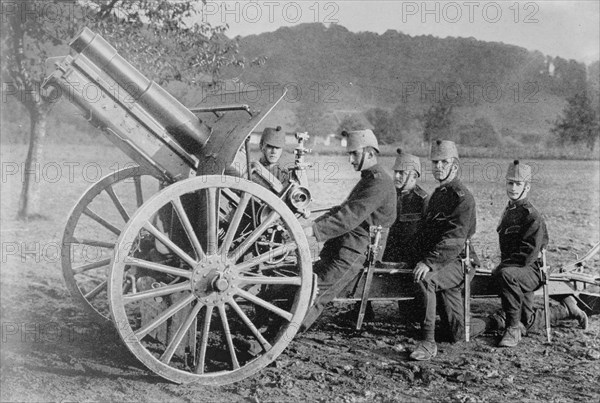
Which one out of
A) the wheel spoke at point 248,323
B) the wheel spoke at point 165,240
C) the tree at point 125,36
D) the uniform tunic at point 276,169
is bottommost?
the wheel spoke at point 248,323

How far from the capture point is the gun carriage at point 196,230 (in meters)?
3.93

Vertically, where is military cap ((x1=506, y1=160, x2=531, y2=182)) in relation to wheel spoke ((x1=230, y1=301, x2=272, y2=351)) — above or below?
above

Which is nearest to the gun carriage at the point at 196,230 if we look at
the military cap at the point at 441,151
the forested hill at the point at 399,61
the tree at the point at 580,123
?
the military cap at the point at 441,151

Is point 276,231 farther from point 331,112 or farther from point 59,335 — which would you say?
point 331,112

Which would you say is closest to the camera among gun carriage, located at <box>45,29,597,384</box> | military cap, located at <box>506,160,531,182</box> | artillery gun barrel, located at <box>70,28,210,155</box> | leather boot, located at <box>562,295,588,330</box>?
gun carriage, located at <box>45,29,597,384</box>

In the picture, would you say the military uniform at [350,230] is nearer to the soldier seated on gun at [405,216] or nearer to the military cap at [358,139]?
the military cap at [358,139]

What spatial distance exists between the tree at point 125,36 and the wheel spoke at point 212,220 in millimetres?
5447

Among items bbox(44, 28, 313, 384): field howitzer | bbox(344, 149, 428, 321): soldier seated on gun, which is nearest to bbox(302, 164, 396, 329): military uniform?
bbox(44, 28, 313, 384): field howitzer

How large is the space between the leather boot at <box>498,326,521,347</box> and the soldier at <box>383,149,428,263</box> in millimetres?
1093

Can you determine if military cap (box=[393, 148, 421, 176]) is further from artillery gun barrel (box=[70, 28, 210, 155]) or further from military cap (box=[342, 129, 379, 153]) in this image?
artillery gun barrel (box=[70, 28, 210, 155])

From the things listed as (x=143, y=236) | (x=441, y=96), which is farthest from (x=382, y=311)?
(x=441, y=96)

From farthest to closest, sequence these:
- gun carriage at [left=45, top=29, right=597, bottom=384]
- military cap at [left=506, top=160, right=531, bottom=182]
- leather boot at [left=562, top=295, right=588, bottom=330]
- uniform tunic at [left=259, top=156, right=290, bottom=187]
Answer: uniform tunic at [left=259, top=156, right=290, bottom=187]
leather boot at [left=562, top=295, right=588, bottom=330]
military cap at [left=506, top=160, right=531, bottom=182]
gun carriage at [left=45, top=29, right=597, bottom=384]

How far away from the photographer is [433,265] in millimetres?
5117

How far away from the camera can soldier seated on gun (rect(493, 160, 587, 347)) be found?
524 cm
